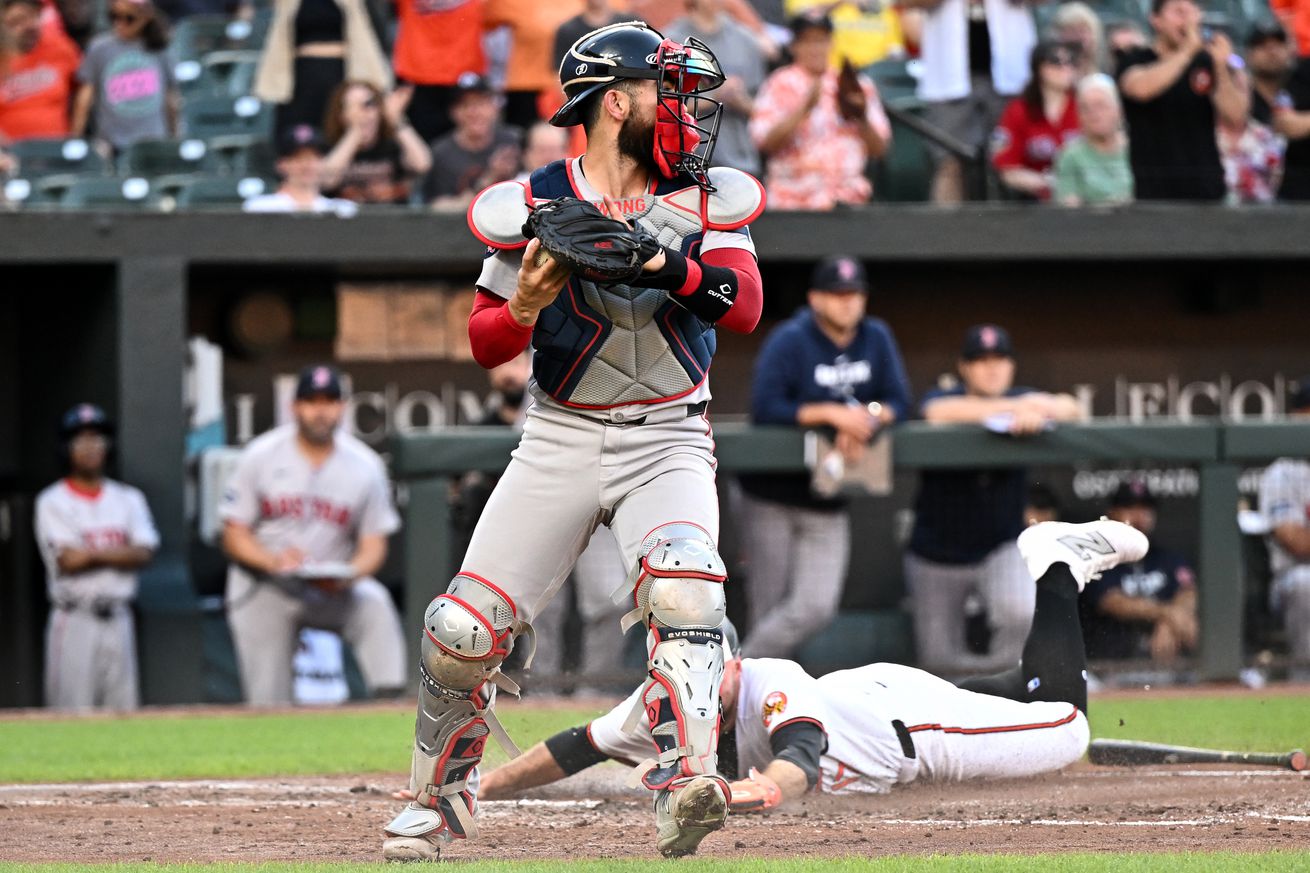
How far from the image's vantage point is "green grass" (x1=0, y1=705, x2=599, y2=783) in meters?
6.47

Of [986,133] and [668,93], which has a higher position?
[986,133]

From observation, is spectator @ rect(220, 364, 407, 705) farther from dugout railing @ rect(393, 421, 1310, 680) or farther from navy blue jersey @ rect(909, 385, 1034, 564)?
navy blue jersey @ rect(909, 385, 1034, 564)

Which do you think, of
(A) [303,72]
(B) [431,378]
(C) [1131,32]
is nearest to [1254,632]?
(C) [1131,32]

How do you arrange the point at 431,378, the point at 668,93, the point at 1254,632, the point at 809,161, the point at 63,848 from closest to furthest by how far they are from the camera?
the point at 668,93
the point at 63,848
the point at 1254,632
the point at 809,161
the point at 431,378

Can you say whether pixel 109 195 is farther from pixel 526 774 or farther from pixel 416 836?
pixel 416 836

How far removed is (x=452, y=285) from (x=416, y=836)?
272 inches

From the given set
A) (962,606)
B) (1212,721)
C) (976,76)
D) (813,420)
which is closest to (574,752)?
(1212,721)

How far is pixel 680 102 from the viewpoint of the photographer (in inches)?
163

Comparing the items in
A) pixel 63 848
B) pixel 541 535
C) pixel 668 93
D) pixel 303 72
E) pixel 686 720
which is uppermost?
pixel 303 72

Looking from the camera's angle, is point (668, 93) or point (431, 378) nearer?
point (668, 93)

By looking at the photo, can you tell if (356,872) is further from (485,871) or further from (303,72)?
(303,72)

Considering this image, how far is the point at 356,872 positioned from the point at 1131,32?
852cm

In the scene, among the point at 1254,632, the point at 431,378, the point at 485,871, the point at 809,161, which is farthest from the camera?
the point at 431,378

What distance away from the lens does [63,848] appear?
4.55m
